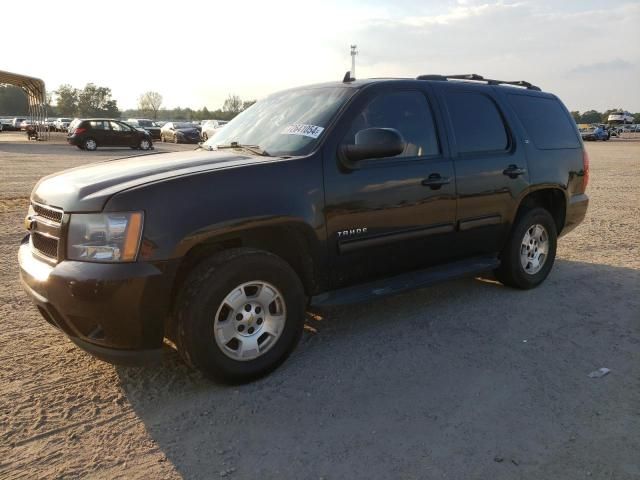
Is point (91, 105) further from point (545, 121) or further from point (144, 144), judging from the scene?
point (545, 121)

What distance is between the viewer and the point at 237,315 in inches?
128

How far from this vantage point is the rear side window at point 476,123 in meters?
4.46

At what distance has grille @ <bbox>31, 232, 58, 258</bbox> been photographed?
3.06 m

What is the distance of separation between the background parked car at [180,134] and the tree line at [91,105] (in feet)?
139

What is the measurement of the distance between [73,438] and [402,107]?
312cm

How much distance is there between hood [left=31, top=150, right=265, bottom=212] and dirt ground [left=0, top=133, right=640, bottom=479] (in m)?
1.15

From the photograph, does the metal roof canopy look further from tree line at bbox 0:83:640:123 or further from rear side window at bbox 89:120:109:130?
tree line at bbox 0:83:640:123

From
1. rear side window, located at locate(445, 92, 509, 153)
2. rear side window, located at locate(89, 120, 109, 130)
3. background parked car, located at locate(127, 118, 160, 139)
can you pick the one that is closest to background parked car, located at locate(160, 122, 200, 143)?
background parked car, located at locate(127, 118, 160, 139)

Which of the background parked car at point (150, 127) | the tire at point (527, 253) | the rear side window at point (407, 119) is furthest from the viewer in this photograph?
the background parked car at point (150, 127)

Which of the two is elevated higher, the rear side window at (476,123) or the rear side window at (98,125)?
the rear side window at (98,125)

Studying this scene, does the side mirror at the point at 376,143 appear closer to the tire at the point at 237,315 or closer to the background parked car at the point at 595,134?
the tire at the point at 237,315

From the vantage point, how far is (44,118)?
4103 cm

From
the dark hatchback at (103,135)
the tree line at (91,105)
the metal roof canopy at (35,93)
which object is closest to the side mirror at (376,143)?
the dark hatchback at (103,135)

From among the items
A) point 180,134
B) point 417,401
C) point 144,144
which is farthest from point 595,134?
point 417,401
